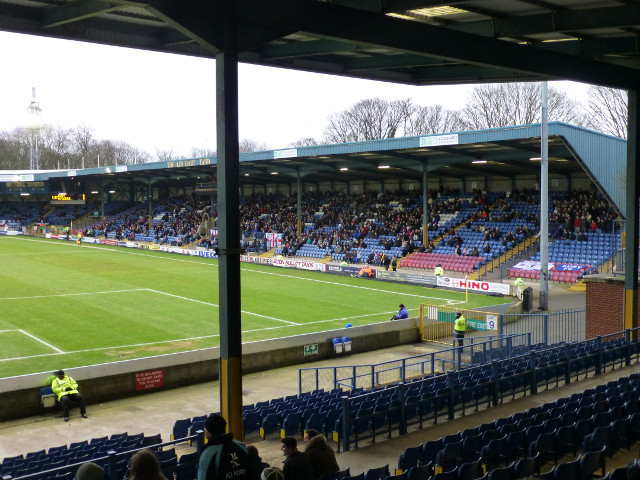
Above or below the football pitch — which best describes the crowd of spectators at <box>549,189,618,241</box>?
above

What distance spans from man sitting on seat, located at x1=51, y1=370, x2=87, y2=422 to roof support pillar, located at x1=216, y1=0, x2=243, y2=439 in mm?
7344

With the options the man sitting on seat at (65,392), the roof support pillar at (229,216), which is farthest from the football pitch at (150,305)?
the roof support pillar at (229,216)

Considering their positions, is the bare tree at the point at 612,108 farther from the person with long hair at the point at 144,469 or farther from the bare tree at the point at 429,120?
the person with long hair at the point at 144,469

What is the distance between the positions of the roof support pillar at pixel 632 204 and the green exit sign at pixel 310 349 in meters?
9.91

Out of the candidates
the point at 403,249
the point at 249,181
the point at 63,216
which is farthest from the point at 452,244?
the point at 63,216

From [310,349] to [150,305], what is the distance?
11.6 meters

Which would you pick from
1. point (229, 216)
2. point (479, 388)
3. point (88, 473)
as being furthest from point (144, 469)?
point (479, 388)

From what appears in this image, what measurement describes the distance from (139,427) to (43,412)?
9.99 feet

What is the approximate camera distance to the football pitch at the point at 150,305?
22.0m

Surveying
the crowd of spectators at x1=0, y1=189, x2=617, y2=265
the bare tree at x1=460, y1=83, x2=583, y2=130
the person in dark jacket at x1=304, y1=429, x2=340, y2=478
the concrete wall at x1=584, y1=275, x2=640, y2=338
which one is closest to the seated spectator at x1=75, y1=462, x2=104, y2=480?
the person in dark jacket at x1=304, y1=429, x2=340, y2=478

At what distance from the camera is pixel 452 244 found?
141 ft

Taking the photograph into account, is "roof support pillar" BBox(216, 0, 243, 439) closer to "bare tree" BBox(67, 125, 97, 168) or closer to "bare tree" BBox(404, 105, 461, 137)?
"bare tree" BBox(404, 105, 461, 137)

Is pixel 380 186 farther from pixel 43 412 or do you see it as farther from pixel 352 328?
pixel 43 412

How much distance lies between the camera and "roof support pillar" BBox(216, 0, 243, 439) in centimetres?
1013
